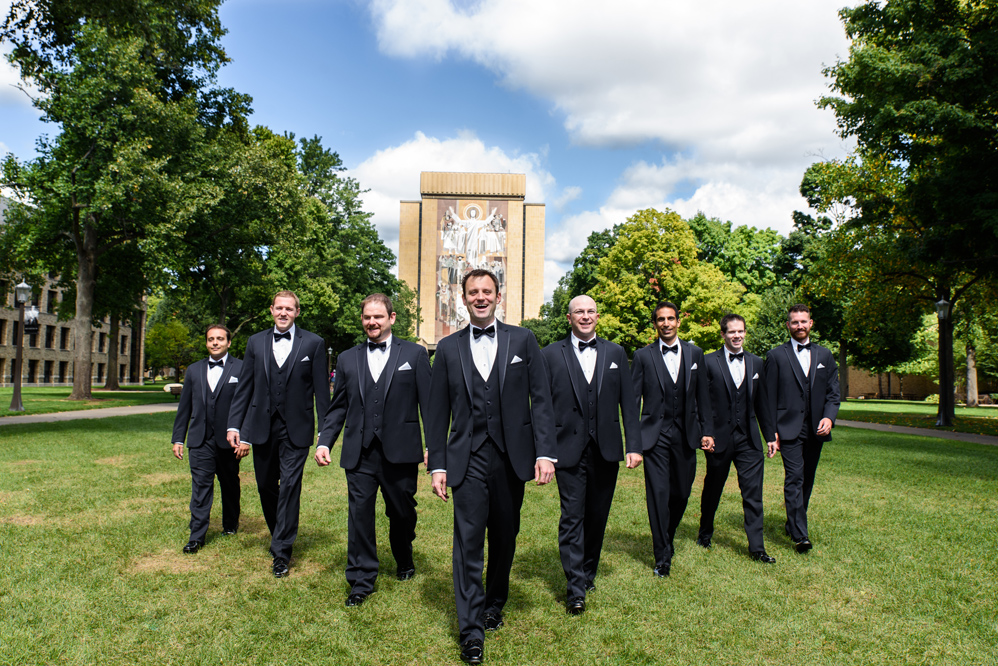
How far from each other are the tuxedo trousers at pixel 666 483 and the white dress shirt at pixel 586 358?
107 centimetres

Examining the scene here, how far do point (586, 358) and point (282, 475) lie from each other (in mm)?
2572

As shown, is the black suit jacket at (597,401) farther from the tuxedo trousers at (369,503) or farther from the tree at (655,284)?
the tree at (655,284)

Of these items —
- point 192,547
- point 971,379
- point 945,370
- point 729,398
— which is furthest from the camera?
point 971,379

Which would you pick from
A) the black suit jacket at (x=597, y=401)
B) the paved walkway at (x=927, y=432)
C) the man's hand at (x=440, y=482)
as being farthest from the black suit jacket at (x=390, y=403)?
the paved walkway at (x=927, y=432)

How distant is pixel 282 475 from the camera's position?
5422 millimetres

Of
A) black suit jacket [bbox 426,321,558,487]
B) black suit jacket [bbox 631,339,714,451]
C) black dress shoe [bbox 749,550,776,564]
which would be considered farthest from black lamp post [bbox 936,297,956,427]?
black suit jacket [bbox 426,321,558,487]

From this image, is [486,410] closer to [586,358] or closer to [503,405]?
[503,405]

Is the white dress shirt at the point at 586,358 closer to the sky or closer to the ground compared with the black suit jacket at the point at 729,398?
closer to the sky

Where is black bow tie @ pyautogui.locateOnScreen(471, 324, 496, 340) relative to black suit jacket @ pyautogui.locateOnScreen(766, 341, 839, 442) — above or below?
above

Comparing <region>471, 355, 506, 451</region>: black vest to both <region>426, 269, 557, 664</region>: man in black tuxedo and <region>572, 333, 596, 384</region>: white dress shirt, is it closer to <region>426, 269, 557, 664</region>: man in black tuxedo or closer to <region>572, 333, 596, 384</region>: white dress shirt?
<region>426, 269, 557, 664</region>: man in black tuxedo

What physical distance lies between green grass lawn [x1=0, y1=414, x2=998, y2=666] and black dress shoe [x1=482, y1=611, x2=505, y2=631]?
3.1 inches

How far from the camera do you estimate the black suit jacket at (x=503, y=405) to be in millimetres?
3984

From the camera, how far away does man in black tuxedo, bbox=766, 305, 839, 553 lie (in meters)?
6.12

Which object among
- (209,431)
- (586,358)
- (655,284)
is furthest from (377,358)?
(655,284)
